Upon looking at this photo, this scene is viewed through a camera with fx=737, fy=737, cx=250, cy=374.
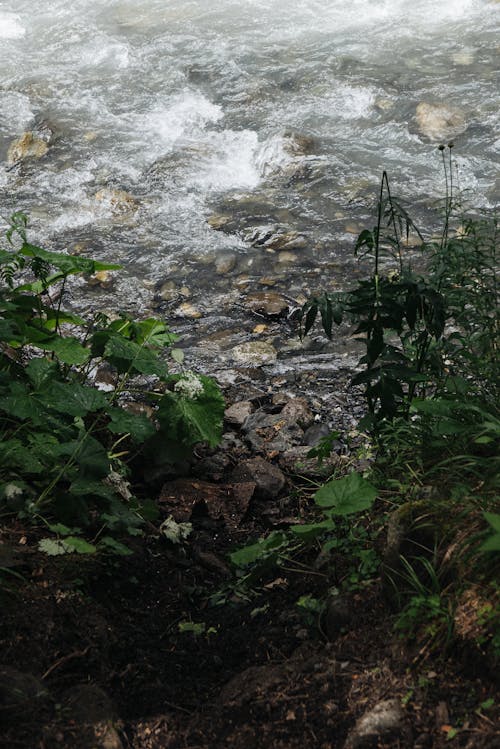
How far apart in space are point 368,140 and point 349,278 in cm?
286

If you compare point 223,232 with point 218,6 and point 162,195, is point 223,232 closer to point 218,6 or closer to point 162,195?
point 162,195

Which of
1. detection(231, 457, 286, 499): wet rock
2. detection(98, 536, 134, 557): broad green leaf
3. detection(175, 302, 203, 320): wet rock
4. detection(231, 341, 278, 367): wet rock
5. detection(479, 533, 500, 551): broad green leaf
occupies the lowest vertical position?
detection(231, 341, 278, 367): wet rock

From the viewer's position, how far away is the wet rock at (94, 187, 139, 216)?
6.62 meters

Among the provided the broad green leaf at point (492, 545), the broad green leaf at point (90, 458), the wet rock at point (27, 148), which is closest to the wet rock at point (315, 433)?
the broad green leaf at point (90, 458)

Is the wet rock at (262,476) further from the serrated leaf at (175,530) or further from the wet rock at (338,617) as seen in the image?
the wet rock at (338,617)

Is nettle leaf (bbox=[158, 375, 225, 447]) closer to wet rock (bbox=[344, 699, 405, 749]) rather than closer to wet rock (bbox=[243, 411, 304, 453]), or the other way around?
wet rock (bbox=[243, 411, 304, 453])

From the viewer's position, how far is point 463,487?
2209 mm

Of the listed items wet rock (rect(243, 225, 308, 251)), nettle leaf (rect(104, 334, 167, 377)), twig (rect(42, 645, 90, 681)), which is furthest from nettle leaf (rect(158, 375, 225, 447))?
wet rock (rect(243, 225, 308, 251))

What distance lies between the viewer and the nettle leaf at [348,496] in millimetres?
2266

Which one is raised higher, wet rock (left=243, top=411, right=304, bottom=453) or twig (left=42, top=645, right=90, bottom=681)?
twig (left=42, top=645, right=90, bottom=681)

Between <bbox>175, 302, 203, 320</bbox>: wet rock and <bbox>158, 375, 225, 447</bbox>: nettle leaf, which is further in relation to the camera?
<bbox>175, 302, 203, 320</bbox>: wet rock

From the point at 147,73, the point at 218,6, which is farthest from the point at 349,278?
the point at 218,6

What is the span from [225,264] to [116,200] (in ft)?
5.32

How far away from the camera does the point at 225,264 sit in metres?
5.69
